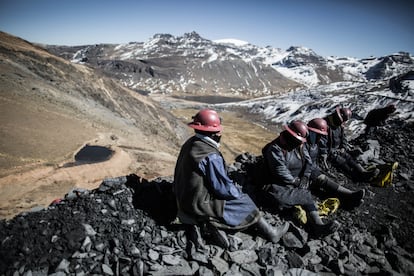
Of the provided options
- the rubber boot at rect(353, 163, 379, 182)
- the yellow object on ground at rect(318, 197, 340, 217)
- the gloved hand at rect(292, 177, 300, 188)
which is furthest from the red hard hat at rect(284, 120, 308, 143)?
the rubber boot at rect(353, 163, 379, 182)

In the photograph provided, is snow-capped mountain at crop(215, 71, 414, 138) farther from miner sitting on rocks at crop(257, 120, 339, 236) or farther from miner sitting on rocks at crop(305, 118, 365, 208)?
miner sitting on rocks at crop(257, 120, 339, 236)

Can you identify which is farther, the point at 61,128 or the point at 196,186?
the point at 61,128

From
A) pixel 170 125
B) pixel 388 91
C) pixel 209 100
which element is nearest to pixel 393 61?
A: pixel 209 100

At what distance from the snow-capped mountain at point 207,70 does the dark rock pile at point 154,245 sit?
267 feet

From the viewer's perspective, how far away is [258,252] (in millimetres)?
4500

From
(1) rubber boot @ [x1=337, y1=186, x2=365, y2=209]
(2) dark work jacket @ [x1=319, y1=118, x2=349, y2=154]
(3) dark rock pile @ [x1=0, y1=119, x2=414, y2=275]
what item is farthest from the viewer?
(2) dark work jacket @ [x1=319, y1=118, x2=349, y2=154]

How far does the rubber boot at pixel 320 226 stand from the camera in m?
4.62

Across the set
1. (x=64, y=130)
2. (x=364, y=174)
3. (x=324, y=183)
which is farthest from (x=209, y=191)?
(x=64, y=130)

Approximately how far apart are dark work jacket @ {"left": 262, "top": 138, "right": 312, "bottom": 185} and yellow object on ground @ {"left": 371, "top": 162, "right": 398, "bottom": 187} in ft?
8.73

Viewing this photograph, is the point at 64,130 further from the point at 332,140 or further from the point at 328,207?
the point at 328,207

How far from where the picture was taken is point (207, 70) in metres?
110

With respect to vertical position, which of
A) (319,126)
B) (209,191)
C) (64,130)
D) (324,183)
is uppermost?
(319,126)

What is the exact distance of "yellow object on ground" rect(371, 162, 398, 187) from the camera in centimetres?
715

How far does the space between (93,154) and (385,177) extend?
14.9 meters
